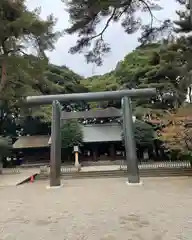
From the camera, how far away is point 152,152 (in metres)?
30.8

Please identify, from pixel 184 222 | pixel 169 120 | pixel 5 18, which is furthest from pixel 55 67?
pixel 184 222

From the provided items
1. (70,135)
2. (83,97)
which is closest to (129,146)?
(83,97)

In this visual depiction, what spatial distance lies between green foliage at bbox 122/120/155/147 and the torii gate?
13.6m

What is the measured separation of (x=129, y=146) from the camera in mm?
13508

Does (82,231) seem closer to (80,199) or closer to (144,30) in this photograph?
(144,30)

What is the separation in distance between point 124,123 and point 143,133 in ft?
47.5

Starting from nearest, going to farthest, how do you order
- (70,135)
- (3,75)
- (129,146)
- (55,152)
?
(129,146)
(55,152)
(3,75)
(70,135)

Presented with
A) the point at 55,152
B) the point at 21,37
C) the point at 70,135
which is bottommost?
the point at 55,152

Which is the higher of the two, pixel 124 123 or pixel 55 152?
pixel 124 123

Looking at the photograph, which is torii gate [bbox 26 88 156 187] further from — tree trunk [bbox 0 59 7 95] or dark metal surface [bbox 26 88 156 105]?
tree trunk [bbox 0 59 7 95]

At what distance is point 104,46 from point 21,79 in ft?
63.9

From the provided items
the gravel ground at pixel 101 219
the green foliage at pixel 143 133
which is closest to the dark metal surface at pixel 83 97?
the gravel ground at pixel 101 219

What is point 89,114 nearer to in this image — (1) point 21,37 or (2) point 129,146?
(2) point 129,146

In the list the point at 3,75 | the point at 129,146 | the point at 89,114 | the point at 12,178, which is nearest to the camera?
the point at 129,146
